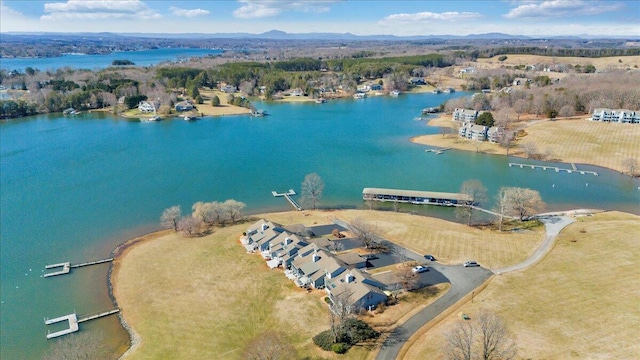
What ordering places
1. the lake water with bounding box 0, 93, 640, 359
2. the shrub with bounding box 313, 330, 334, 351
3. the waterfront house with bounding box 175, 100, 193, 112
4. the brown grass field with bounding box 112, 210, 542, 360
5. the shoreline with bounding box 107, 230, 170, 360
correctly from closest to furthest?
the shrub with bounding box 313, 330, 334, 351
the brown grass field with bounding box 112, 210, 542, 360
the shoreline with bounding box 107, 230, 170, 360
the lake water with bounding box 0, 93, 640, 359
the waterfront house with bounding box 175, 100, 193, 112

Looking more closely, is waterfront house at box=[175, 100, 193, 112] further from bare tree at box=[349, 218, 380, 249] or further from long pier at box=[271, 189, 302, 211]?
bare tree at box=[349, 218, 380, 249]

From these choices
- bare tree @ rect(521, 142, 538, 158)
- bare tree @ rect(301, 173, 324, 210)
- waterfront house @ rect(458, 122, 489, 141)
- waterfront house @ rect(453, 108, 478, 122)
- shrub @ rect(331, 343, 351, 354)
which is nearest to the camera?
shrub @ rect(331, 343, 351, 354)

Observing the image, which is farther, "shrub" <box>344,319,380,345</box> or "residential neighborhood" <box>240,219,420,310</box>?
"residential neighborhood" <box>240,219,420,310</box>

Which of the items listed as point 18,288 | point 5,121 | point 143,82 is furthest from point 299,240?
point 143,82

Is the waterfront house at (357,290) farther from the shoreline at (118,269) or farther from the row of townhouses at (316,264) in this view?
the shoreline at (118,269)

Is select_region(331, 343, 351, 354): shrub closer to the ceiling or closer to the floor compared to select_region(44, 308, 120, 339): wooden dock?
closer to the ceiling

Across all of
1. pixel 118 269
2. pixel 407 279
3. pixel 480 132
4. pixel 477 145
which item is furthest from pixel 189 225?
pixel 480 132

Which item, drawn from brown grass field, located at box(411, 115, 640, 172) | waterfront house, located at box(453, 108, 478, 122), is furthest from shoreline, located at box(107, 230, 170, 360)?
waterfront house, located at box(453, 108, 478, 122)
